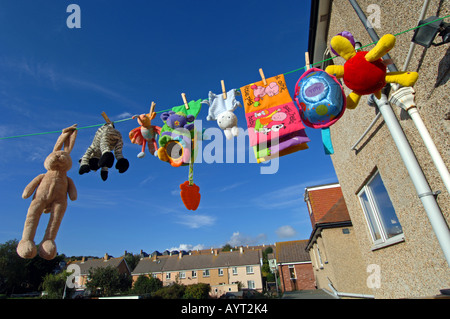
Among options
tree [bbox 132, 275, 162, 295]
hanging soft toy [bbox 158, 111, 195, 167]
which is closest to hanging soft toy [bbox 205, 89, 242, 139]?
A: hanging soft toy [bbox 158, 111, 195, 167]

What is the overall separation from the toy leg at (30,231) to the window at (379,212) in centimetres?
466

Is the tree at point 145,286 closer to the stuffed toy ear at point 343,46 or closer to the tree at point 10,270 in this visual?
the tree at point 10,270

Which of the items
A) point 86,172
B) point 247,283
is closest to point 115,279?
point 247,283

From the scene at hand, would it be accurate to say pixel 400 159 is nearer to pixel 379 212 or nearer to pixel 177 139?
pixel 379 212

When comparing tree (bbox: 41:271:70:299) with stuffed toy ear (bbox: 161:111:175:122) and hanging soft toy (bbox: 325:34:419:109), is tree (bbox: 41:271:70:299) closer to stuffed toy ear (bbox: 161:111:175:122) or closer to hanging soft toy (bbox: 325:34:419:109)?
stuffed toy ear (bbox: 161:111:175:122)

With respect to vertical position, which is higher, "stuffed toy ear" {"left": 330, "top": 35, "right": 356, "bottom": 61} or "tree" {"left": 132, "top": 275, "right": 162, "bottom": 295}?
"stuffed toy ear" {"left": 330, "top": 35, "right": 356, "bottom": 61}

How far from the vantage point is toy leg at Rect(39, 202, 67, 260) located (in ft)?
7.31

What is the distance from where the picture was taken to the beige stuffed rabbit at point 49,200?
2244mm

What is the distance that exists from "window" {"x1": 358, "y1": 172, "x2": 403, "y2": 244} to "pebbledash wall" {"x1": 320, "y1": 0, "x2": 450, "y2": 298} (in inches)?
4.8

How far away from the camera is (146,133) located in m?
3.62

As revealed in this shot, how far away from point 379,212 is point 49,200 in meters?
5.02

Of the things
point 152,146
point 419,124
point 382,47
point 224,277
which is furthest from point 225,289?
point 382,47

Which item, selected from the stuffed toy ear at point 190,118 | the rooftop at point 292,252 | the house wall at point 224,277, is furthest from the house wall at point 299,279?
the stuffed toy ear at point 190,118

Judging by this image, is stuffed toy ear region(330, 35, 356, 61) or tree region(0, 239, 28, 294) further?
tree region(0, 239, 28, 294)
